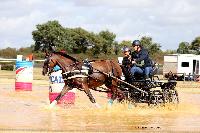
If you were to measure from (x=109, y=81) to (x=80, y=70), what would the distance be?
53.9 inches

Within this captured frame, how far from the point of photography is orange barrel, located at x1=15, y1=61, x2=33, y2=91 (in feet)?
81.4

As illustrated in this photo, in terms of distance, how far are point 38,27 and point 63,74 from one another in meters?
90.3

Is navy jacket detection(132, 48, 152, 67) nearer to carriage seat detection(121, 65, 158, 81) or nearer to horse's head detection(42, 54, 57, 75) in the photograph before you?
carriage seat detection(121, 65, 158, 81)

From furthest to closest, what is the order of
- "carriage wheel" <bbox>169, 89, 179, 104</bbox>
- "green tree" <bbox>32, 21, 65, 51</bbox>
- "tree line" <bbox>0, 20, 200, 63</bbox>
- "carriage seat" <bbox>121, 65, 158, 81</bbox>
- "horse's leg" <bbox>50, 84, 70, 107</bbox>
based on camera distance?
"green tree" <bbox>32, 21, 65, 51</bbox> → "tree line" <bbox>0, 20, 200, 63</bbox> → "carriage wheel" <bbox>169, 89, 179, 104</bbox> → "carriage seat" <bbox>121, 65, 158, 81</bbox> → "horse's leg" <bbox>50, 84, 70, 107</bbox>

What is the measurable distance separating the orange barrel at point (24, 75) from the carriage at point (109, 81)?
7326 millimetres

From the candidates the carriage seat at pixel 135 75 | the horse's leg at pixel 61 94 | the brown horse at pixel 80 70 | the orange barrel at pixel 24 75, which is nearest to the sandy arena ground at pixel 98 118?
the horse's leg at pixel 61 94

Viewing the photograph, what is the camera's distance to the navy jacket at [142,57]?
1769 cm

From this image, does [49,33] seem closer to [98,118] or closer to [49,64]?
[49,64]

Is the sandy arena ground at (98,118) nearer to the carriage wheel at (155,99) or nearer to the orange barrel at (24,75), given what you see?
the carriage wheel at (155,99)

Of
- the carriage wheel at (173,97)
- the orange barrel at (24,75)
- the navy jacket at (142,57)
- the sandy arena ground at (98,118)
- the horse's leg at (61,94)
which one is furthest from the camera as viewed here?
the orange barrel at (24,75)

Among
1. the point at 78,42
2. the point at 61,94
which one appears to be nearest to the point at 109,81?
the point at 61,94

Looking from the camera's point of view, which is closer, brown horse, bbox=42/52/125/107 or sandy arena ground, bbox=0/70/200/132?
sandy arena ground, bbox=0/70/200/132

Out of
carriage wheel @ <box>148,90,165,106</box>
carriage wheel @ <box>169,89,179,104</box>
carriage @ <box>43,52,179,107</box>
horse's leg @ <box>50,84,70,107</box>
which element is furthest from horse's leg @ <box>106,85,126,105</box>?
horse's leg @ <box>50,84,70,107</box>

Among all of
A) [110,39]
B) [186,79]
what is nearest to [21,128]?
[186,79]
